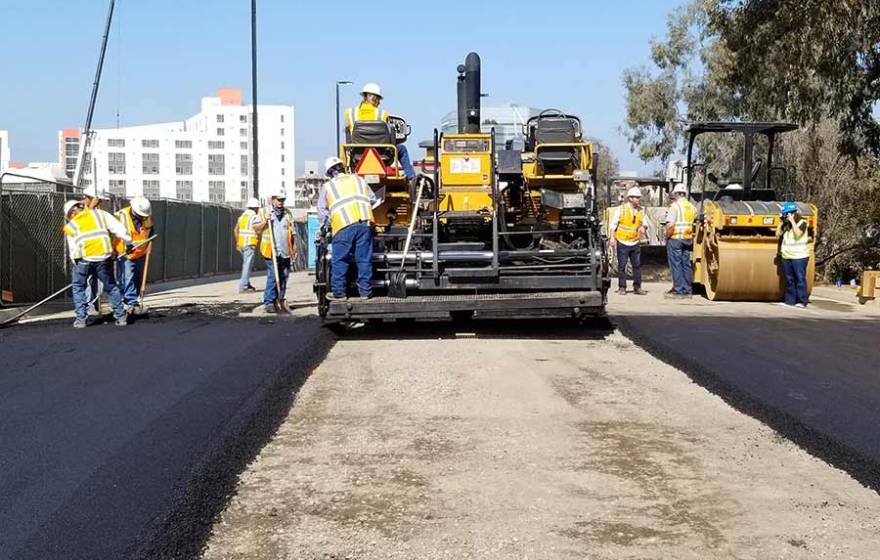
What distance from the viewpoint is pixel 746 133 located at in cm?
1433

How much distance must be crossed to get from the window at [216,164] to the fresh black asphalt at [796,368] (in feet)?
350

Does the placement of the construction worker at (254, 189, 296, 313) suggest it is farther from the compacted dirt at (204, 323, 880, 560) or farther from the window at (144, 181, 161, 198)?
the window at (144, 181, 161, 198)

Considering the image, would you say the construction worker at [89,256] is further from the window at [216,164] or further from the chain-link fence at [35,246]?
the window at [216,164]

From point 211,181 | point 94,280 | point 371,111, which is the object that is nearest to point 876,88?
point 371,111

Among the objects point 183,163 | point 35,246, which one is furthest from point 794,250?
point 183,163

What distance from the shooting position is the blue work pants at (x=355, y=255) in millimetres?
9664

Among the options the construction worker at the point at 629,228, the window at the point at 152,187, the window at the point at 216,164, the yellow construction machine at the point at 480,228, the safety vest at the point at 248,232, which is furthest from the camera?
the window at the point at 216,164

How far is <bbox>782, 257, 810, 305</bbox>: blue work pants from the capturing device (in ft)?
43.0

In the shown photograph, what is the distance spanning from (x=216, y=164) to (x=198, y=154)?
234 cm

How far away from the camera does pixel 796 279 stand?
1323 cm

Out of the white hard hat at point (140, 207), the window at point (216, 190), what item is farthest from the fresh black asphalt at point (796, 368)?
the window at point (216, 190)

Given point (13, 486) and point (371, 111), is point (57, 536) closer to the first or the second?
point (13, 486)

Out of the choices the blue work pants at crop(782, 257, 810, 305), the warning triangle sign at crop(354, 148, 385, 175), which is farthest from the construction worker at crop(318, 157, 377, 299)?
the blue work pants at crop(782, 257, 810, 305)

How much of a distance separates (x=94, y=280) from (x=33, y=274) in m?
2.18
